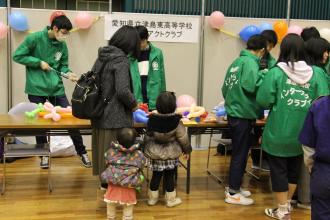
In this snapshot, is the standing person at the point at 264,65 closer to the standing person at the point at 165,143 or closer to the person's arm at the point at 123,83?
the standing person at the point at 165,143

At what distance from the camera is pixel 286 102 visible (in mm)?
3182

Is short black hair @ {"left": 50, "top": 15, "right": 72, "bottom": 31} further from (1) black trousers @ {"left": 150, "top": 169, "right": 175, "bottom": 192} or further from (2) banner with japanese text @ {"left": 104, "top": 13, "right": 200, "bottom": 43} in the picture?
(1) black trousers @ {"left": 150, "top": 169, "right": 175, "bottom": 192}

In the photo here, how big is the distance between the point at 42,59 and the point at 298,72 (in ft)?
8.43

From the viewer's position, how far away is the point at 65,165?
476 centimetres

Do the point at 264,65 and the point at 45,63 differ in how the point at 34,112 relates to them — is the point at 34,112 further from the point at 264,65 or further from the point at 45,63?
the point at 264,65

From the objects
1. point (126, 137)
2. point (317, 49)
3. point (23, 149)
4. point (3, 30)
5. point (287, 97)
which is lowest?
point (23, 149)

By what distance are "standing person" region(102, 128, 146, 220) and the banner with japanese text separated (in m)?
2.45

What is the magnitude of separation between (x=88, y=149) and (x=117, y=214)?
7.13ft

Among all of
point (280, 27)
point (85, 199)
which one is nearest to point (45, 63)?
point (85, 199)

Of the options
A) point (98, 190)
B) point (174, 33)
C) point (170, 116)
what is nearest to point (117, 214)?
point (98, 190)

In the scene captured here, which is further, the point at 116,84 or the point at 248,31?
the point at 248,31

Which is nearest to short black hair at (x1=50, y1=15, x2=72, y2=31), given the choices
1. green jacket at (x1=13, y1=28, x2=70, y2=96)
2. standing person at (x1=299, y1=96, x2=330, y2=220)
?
green jacket at (x1=13, y1=28, x2=70, y2=96)

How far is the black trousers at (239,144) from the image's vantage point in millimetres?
3580

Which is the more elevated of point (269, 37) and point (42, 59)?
point (269, 37)
